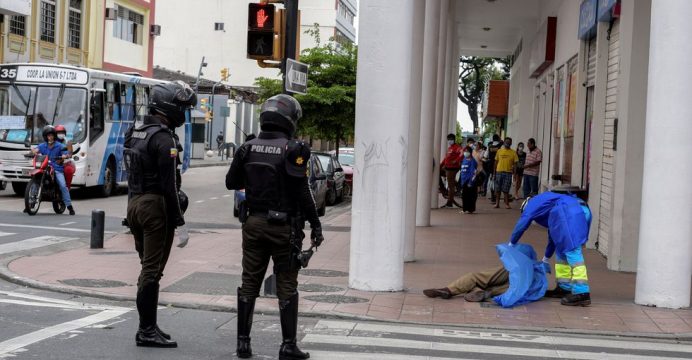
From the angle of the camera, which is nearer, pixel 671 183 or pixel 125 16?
pixel 671 183

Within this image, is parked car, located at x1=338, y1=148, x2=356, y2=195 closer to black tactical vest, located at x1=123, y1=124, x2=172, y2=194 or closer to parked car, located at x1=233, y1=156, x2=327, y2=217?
parked car, located at x1=233, y1=156, x2=327, y2=217

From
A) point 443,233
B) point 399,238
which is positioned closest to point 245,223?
point 399,238

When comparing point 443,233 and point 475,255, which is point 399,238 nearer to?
point 475,255

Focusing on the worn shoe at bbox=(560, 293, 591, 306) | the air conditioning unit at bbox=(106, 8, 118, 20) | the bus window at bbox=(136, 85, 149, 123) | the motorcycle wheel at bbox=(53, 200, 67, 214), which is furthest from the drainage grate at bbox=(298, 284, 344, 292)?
the air conditioning unit at bbox=(106, 8, 118, 20)

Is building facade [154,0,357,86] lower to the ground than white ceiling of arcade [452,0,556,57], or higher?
higher

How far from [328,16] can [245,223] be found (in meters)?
82.2

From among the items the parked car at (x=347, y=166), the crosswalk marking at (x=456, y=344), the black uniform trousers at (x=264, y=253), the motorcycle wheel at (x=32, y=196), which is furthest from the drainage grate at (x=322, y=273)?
the parked car at (x=347, y=166)

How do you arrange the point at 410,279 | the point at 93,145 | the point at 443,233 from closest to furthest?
the point at 410,279 < the point at 443,233 < the point at 93,145

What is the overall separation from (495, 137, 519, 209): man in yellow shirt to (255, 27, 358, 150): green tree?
9.36 m

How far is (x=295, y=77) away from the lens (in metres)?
10.8

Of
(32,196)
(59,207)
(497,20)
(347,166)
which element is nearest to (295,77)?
(32,196)

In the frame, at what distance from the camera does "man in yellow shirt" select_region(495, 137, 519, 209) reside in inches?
1022

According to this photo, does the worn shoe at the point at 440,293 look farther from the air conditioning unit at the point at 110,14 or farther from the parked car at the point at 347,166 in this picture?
the air conditioning unit at the point at 110,14

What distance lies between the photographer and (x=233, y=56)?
3226 inches
